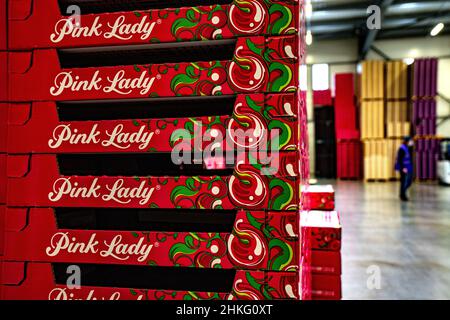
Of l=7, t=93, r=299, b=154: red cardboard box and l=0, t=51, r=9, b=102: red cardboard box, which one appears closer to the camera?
l=7, t=93, r=299, b=154: red cardboard box

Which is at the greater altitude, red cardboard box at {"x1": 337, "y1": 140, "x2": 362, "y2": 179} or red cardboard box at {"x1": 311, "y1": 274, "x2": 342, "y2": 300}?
red cardboard box at {"x1": 337, "y1": 140, "x2": 362, "y2": 179}

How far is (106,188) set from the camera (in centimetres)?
115

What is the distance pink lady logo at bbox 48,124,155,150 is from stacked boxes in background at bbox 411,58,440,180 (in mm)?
15373

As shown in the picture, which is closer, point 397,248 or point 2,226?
point 2,226

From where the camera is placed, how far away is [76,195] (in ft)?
3.82

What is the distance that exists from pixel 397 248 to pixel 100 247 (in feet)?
15.7

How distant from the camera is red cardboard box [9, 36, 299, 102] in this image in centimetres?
107

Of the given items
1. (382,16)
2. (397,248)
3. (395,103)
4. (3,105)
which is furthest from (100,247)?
(395,103)

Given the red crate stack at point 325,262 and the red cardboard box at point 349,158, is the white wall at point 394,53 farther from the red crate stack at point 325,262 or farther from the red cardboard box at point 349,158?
the red crate stack at point 325,262

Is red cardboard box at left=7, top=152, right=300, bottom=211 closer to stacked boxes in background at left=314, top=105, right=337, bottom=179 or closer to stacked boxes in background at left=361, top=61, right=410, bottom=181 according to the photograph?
stacked boxes in background at left=361, top=61, right=410, bottom=181

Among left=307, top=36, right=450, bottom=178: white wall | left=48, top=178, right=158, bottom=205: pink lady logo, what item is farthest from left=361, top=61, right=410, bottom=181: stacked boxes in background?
left=48, top=178, right=158, bottom=205: pink lady logo

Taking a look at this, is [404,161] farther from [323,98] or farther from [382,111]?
[323,98]
